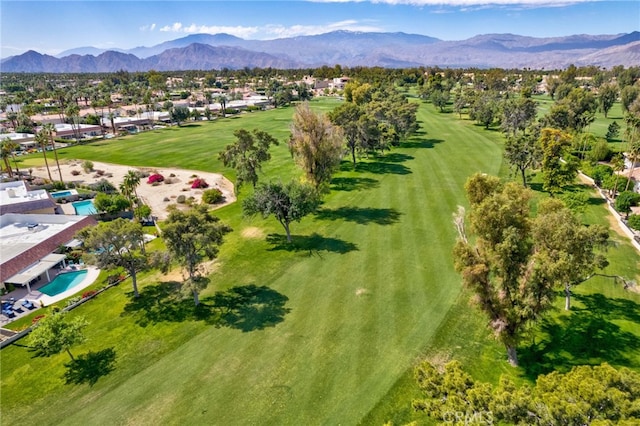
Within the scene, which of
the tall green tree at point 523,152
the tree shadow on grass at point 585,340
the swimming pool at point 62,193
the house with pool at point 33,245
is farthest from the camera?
the swimming pool at point 62,193

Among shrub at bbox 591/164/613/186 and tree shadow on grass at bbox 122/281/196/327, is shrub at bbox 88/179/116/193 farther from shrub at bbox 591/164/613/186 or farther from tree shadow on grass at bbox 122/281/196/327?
shrub at bbox 591/164/613/186

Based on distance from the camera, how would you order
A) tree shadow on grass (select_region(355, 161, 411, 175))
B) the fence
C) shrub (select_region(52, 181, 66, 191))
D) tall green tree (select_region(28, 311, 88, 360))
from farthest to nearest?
shrub (select_region(52, 181, 66, 191)) < tree shadow on grass (select_region(355, 161, 411, 175)) < the fence < tall green tree (select_region(28, 311, 88, 360))

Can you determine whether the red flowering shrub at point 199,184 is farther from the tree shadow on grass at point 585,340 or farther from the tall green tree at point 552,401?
the tall green tree at point 552,401

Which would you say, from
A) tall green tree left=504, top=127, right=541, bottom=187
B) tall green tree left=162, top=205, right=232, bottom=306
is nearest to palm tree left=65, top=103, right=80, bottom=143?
tall green tree left=162, top=205, right=232, bottom=306

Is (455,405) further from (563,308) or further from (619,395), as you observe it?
(563,308)

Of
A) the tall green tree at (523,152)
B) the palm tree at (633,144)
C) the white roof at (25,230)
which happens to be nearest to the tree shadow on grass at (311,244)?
the white roof at (25,230)

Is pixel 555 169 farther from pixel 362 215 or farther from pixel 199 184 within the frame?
pixel 199 184

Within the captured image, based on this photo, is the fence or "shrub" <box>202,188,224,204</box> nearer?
the fence
